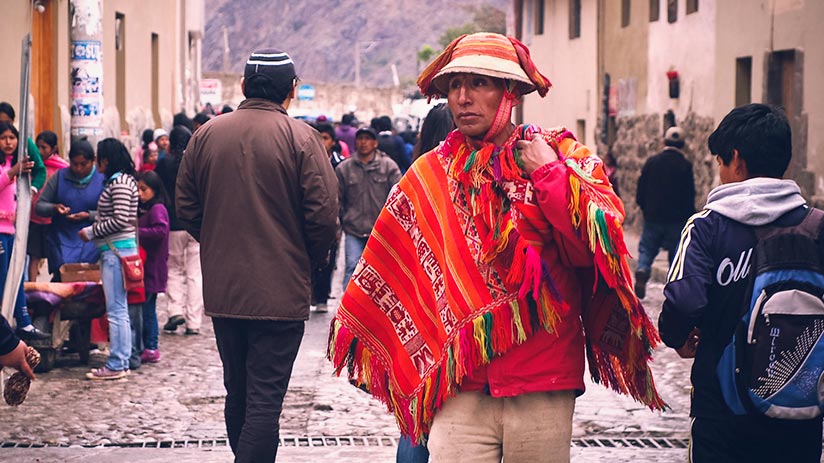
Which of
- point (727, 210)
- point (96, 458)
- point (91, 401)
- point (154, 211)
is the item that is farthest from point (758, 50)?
point (727, 210)

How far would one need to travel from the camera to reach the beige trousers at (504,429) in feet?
14.2

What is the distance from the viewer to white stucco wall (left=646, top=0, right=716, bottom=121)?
69.8 ft

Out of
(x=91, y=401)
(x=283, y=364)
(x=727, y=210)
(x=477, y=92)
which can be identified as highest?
(x=477, y=92)

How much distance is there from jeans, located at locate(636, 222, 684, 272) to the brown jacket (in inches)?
354

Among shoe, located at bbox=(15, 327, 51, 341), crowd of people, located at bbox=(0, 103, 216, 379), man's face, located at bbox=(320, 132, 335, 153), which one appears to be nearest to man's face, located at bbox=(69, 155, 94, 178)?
crowd of people, located at bbox=(0, 103, 216, 379)

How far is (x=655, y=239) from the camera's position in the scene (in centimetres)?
1487

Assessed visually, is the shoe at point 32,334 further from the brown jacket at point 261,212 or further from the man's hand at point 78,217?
the brown jacket at point 261,212

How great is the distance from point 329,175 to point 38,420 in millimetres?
3174

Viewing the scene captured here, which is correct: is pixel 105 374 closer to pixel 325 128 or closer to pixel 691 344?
pixel 691 344

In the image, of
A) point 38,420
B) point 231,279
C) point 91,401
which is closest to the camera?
point 231,279

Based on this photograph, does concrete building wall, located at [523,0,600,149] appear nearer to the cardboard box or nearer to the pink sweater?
the pink sweater

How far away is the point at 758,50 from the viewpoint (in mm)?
18516

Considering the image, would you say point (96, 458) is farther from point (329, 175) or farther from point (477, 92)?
point (477, 92)

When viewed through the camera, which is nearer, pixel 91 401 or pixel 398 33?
pixel 91 401
